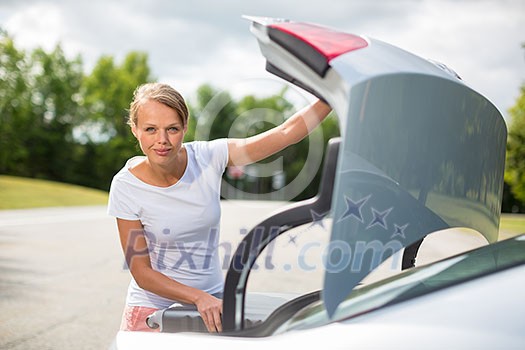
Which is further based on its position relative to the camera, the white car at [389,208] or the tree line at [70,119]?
the tree line at [70,119]

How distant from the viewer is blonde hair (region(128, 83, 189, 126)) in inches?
86.8

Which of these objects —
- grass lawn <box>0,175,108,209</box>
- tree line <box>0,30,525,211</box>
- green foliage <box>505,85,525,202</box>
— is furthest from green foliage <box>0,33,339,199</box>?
green foliage <box>505,85,525,202</box>

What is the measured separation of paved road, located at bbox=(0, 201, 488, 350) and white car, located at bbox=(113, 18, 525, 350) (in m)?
0.52

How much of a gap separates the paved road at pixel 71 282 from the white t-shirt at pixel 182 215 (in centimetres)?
14

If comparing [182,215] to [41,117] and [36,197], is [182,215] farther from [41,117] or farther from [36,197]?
[41,117]

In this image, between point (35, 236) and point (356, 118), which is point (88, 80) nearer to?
point (35, 236)

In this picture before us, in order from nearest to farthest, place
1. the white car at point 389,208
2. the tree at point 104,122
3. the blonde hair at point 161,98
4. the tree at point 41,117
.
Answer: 1. the white car at point 389,208
2. the blonde hair at point 161,98
3. the tree at point 41,117
4. the tree at point 104,122

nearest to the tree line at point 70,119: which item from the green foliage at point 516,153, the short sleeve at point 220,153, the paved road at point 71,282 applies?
the green foliage at point 516,153

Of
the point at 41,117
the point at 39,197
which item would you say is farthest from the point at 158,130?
the point at 41,117

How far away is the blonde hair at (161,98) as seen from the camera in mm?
2205

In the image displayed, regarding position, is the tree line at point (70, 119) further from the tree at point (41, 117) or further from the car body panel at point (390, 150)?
the car body panel at point (390, 150)

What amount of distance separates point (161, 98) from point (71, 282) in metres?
6.84

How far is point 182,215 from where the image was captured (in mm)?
2334

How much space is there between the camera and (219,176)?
247 centimetres
